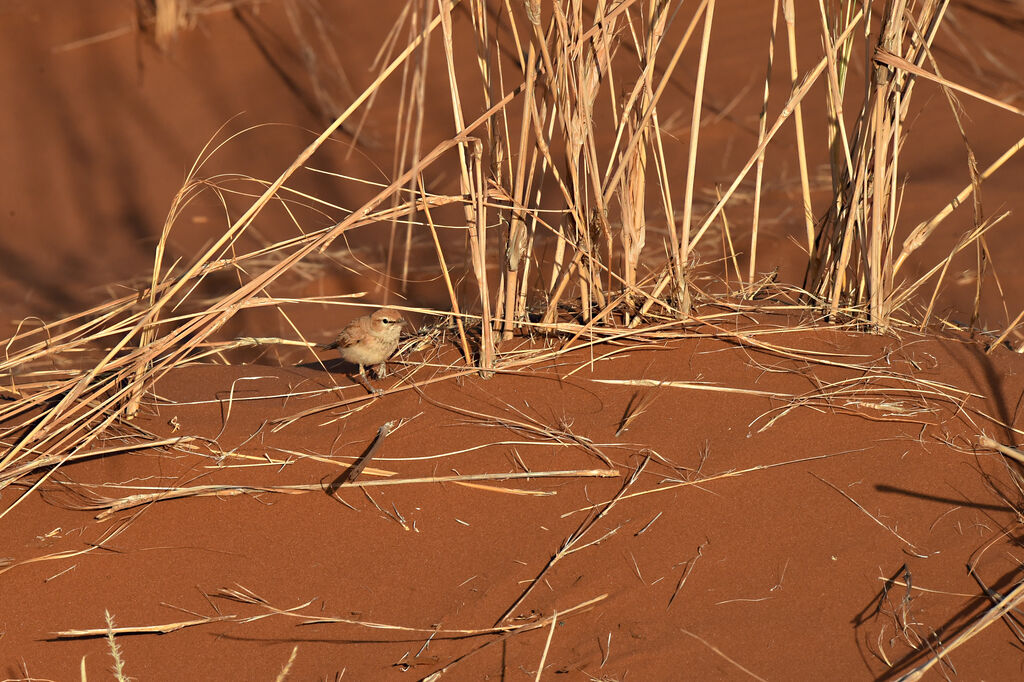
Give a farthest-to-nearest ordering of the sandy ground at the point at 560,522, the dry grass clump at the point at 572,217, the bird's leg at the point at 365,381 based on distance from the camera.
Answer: the bird's leg at the point at 365,381
the dry grass clump at the point at 572,217
the sandy ground at the point at 560,522

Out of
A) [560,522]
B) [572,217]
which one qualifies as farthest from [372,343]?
[560,522]

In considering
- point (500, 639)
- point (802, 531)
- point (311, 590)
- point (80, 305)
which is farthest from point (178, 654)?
point (80, 305)

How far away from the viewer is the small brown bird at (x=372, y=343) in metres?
3.10

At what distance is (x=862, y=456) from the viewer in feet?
8.29

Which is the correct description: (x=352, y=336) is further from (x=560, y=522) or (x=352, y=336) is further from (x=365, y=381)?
(x=560, y=522)

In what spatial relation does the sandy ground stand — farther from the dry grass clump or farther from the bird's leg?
the dry grass clump

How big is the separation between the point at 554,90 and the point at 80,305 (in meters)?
5.42

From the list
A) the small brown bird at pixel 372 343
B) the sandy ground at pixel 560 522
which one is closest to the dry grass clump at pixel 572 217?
the sandy ground at pixel 560 522

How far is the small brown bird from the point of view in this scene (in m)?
3.10

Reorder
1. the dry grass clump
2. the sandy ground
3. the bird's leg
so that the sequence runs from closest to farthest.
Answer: the sandy ground
the dry grass clump
the bird's leg

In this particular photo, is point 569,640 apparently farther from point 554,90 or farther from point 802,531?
point 554,90

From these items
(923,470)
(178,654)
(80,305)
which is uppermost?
(923,470)

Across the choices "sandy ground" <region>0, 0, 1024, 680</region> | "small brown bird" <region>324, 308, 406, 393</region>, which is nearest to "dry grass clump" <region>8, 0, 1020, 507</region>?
"sandy ground" <region>0, 0, 1024, 680</region>

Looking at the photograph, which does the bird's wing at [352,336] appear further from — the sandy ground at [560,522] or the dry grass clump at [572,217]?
the dry grass clump at [572,217]
